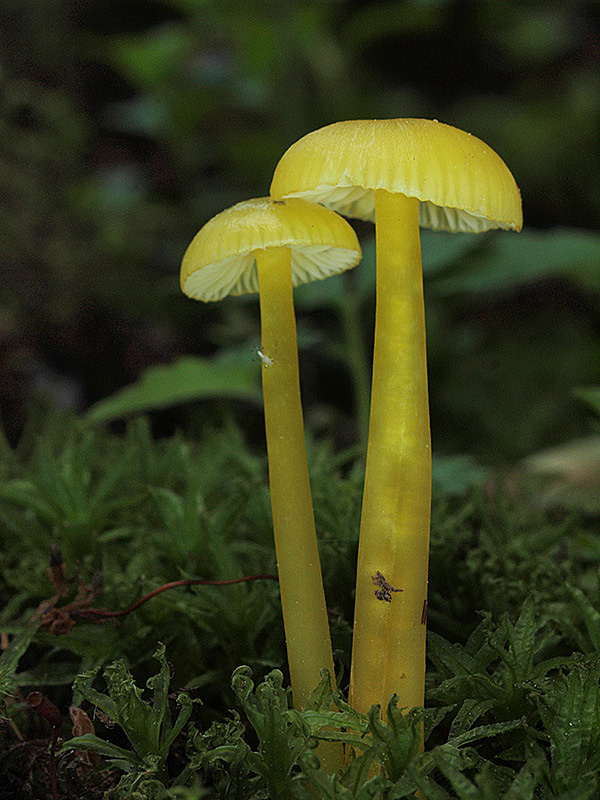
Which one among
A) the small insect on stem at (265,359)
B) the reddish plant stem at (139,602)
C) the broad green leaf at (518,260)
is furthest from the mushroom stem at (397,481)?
the broad green leaf at (518,260)

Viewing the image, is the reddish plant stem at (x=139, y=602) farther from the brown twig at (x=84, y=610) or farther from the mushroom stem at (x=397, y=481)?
the mushroom stem at (x=397, y=481)

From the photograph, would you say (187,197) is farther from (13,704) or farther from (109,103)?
(13,704)

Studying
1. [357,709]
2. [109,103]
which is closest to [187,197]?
[109,103]

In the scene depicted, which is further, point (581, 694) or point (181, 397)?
point (181, 397)

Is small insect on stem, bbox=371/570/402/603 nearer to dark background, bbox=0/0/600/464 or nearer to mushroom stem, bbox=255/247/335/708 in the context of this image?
mushroom stem, bbox=255/247/335/708

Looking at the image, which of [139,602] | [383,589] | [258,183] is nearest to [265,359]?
[383,589]

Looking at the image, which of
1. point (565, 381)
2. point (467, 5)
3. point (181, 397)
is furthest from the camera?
point (467, 5)

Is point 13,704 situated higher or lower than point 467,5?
lower
